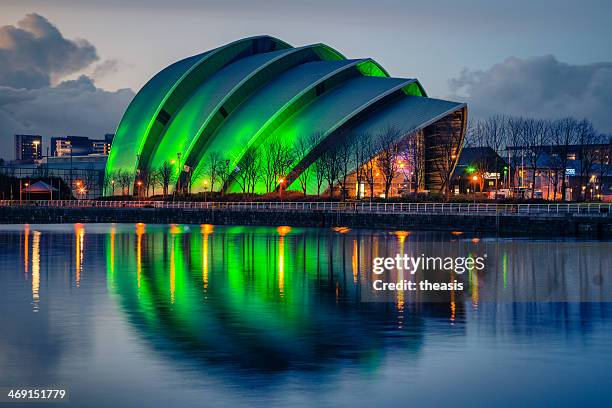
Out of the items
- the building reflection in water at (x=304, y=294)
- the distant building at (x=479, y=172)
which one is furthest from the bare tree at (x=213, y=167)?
the building reflection in water at (x=304, y=294)

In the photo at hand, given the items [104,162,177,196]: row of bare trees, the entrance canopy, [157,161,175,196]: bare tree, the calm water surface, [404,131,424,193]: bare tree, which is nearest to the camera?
the calm water surface

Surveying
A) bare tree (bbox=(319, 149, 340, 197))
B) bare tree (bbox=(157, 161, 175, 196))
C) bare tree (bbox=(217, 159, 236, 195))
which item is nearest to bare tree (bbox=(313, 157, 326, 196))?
bare tree (bbox=(319, 149, 340, 197))

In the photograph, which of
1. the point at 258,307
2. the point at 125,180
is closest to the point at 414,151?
the point at 125,180

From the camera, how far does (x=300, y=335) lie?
20750 millimetres

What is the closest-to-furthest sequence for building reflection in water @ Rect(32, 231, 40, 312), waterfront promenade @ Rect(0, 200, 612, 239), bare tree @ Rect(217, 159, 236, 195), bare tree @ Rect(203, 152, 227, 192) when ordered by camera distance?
building reflection in water @ Rect(32, 231, 40, 312)
waterfront promenade @ Rect(0, 200, 612, 239)
bare tree @ Rect(217, 159, 236, 195)
bare tree @ Rect(203, 152, 227, 192)

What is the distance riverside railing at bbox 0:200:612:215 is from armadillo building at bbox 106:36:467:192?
927 centimetres

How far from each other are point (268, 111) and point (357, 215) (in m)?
31.7

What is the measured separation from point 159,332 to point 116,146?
9881 cm

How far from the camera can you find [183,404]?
1478 cm

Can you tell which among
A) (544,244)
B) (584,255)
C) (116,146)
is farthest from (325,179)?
(584,255)

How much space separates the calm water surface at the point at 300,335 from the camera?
15695 millimetres

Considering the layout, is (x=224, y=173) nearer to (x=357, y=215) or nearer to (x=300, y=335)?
(x=357, y=215)

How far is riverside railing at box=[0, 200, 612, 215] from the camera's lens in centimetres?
6469

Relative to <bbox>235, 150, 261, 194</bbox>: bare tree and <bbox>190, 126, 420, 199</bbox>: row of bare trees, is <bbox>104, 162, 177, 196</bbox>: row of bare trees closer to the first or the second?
<bbox>190, 126, 420, 199</bbox>: row of bare trees
